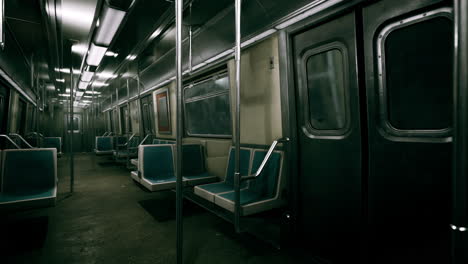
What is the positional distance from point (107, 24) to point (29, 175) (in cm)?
231

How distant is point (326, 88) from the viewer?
2438 millimetres

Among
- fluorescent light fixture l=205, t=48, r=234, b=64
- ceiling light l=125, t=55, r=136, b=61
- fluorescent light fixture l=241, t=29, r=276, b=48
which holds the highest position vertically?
ceiling light l=125, t=55, r=136, b=61

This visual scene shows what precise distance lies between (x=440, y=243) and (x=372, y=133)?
0.88 metres

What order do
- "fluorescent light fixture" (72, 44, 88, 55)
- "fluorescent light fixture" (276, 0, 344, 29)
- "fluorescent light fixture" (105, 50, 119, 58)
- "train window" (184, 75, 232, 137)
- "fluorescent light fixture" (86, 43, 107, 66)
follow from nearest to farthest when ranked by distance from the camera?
1. "fluorescent light fixture" (276, 0, 344, 29)
2. "train window" (184, 75, 232, 137)
3. "fluorescent light fixture" (86, 43, 107, 66)
4. "fluorescent light fixture" (105, 50, 119, 58)
5. "fluorescent light fixture" (72, 44, 88, 55)

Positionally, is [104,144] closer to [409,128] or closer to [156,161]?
[156,161]

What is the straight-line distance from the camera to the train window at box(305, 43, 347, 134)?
231 centimetres

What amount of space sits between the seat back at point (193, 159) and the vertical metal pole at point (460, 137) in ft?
12.0

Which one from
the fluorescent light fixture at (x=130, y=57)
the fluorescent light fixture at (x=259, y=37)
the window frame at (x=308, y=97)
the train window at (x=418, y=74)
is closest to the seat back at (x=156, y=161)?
the fluorescent light fixture at (x=259, y=37)

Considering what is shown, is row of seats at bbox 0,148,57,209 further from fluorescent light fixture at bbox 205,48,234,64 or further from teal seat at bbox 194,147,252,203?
fluorescent light fixture at bbox 205,48,234,64

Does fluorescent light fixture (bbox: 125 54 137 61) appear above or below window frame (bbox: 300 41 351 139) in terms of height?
above

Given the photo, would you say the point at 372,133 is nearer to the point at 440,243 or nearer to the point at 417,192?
the point at 417,192

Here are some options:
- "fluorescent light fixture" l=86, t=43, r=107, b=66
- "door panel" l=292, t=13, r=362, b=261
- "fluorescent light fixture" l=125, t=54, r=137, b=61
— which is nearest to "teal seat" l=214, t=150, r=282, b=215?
"door panel" l=292, t=13, r=362, b=261

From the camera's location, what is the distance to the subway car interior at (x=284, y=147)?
1.71 meters

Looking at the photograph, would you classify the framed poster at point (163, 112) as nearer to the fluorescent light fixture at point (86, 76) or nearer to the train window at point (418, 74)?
the fluorescent light fixture at point (86, 76)
